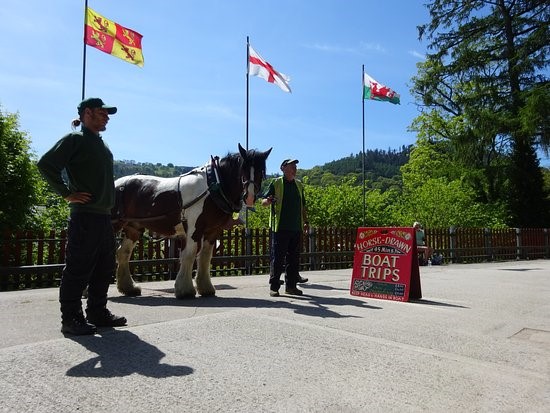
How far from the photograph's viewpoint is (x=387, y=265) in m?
7.07

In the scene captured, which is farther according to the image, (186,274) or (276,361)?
(186,274)

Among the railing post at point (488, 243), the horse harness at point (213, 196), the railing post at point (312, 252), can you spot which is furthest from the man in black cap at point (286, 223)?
the railing post at point (488, 243)

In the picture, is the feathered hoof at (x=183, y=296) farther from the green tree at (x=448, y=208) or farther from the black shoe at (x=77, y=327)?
the green tree at (x=448, y=208)

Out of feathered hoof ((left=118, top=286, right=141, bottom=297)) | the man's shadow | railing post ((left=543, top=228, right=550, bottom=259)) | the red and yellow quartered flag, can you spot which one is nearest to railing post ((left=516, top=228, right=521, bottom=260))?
railing post ((left=543, top=228, right=550, bottom=259))

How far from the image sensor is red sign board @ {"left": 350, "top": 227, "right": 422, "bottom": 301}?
6.78 metres

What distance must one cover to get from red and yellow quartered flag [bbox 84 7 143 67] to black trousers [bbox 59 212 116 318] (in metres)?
8.54

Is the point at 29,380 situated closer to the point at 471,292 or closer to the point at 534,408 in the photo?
the point at 534,408

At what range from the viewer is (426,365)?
11.3ft

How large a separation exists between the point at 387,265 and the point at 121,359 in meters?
4.79

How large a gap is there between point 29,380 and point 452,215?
1026 inches

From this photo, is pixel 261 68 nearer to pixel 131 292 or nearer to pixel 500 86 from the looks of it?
pixel 131 292

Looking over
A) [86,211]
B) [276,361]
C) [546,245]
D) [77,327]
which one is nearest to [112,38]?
[86,211]

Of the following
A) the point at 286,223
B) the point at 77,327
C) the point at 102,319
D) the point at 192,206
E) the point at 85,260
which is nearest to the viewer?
the point at 77,327

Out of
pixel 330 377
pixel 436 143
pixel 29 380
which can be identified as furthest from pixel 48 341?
pixel 436 143
